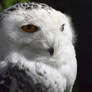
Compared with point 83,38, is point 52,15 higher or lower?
higher

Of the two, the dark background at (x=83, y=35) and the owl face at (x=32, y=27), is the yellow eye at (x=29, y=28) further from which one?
the dark background at (x=83, y=35)

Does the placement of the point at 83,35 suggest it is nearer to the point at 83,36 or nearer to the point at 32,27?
the point at 83,36

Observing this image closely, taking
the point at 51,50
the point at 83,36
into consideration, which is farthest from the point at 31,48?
the point at 83,36

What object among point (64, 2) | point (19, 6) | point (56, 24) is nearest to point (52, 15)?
point (56, 24)

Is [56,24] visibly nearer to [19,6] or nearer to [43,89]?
[19,6]

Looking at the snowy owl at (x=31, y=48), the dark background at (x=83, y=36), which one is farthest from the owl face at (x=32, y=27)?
the dark background at (x=83, y=36)

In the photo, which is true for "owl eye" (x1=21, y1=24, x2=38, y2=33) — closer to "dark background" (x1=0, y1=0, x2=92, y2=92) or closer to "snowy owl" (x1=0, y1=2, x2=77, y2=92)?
"snowy owl" (x1=0, y1=2, x2=77, y2=92)

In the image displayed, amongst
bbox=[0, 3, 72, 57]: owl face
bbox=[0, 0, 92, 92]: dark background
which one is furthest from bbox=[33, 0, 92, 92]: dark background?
bbox=[0, 3, 72, 57]: owl face
